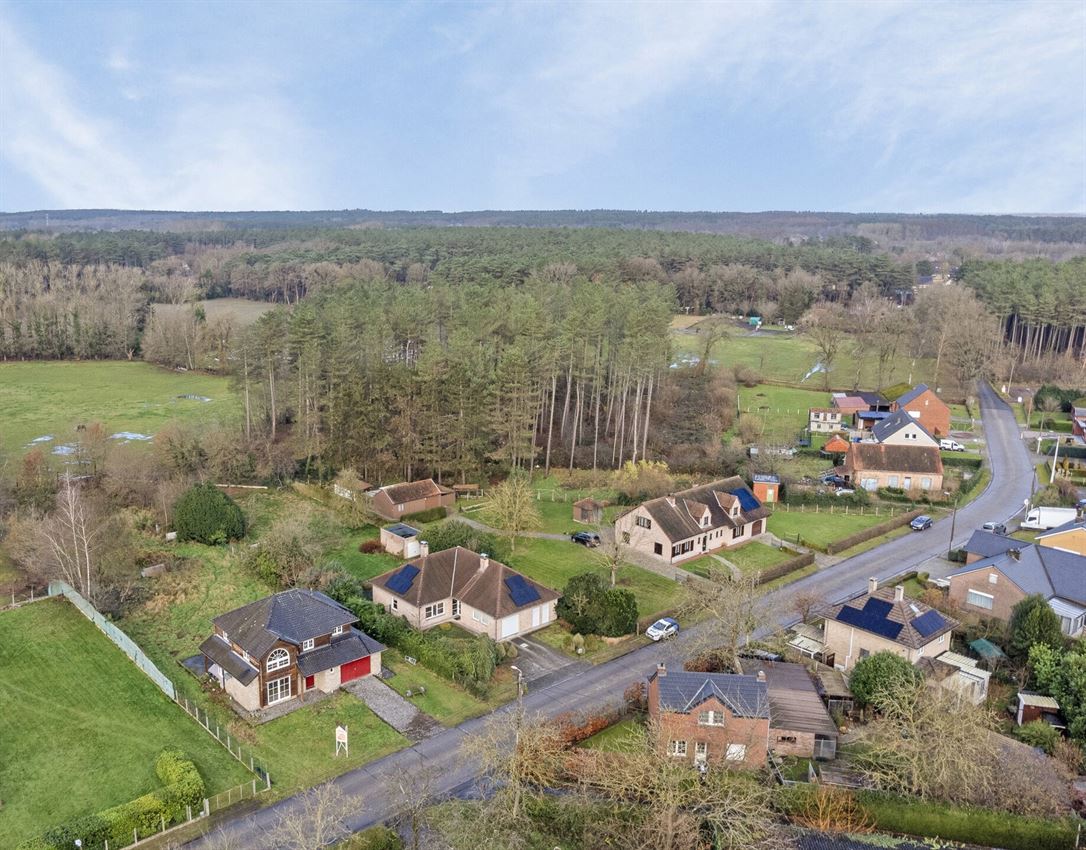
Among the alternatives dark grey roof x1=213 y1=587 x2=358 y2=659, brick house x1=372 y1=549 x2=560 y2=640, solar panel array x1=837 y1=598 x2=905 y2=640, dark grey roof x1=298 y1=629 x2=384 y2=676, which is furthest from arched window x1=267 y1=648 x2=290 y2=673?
solar panel array x1=837 y1=598 x2=905 y2=640

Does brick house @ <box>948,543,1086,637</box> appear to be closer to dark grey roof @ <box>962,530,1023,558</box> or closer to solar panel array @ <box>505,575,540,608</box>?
dark grey roof @ <box>962,530,1023,558</box>

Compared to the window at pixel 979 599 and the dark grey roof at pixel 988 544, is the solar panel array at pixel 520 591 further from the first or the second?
the dark grey roof at pixel 988 544

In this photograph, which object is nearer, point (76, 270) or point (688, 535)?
point (688, 535)

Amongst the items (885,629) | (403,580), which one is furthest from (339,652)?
(885,629)

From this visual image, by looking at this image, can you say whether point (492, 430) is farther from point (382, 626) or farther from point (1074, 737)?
point (1074, 737)

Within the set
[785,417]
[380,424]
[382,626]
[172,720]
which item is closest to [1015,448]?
[785,417]
